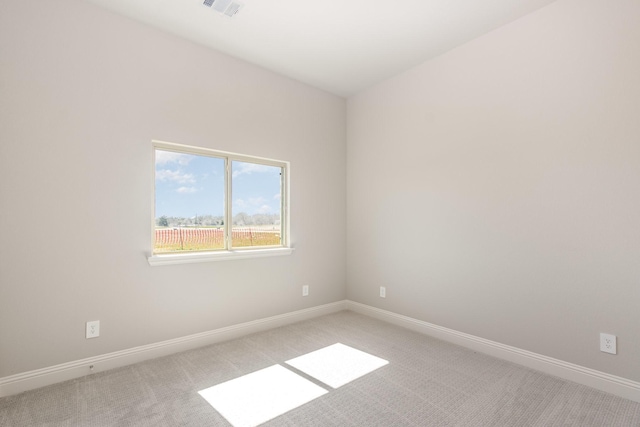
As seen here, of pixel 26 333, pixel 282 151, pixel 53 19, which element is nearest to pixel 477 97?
pixel 282 151

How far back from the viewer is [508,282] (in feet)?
8.57

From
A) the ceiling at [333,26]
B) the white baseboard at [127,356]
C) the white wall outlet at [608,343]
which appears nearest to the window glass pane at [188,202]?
the white baseboard at [127,356]

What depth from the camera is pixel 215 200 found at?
10.2ft

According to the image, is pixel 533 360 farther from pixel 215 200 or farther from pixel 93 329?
pixel 93 329

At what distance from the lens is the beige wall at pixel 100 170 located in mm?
2115

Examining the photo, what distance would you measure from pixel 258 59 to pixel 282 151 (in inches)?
37.1

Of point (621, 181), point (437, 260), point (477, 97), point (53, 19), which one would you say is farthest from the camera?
point (437, 260)

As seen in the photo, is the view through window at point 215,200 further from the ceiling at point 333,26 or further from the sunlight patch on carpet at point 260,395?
the sunlight patch on carpet at point 260,395

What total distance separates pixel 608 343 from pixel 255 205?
3.08 metres

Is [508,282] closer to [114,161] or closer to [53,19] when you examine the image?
[114,161]

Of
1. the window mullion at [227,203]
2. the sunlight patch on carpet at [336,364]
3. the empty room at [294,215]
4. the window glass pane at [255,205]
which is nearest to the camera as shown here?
the empty room at [294,215]

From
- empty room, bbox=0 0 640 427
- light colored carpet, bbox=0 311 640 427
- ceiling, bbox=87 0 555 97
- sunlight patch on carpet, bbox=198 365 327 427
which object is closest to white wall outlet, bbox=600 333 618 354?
empty room, bbox=0 0 640 427

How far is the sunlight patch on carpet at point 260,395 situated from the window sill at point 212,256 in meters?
1.08

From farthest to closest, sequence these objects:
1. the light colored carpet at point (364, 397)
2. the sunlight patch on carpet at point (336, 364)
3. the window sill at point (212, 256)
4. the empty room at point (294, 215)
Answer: the window sill at point (212, 256) → the sunlight patch on carpet at point (336, 364) → the empty room at point (294, 215) → the light colored carpet at point (364, 397)
